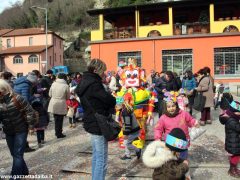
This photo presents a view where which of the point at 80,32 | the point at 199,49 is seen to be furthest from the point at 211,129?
the point at 80,32

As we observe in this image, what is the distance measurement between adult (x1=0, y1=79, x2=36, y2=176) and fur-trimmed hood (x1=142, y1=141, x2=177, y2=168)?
2301 mm

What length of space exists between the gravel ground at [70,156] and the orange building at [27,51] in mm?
42904

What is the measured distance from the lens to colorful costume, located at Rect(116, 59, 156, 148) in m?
6.59

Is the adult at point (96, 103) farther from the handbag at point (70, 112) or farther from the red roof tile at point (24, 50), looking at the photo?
the red roof tile at point (24, 50)

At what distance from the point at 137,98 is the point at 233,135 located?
198 centimetres

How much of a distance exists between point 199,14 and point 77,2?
192 ft

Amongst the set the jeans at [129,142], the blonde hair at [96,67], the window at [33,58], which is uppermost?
the window at [33,58]

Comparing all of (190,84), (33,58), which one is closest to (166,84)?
(190,84)

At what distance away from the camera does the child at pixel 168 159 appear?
3.43 m

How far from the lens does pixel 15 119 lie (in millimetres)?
5082

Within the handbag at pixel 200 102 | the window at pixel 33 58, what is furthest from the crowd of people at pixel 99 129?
the window at pixel 33 58

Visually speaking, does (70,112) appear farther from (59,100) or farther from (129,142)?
(129,142)

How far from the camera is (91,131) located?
457cm

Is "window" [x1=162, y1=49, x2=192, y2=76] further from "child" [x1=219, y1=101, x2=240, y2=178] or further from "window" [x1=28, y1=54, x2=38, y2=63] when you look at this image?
"window" [x1=28, y1=54, x2=38, y2=63]
